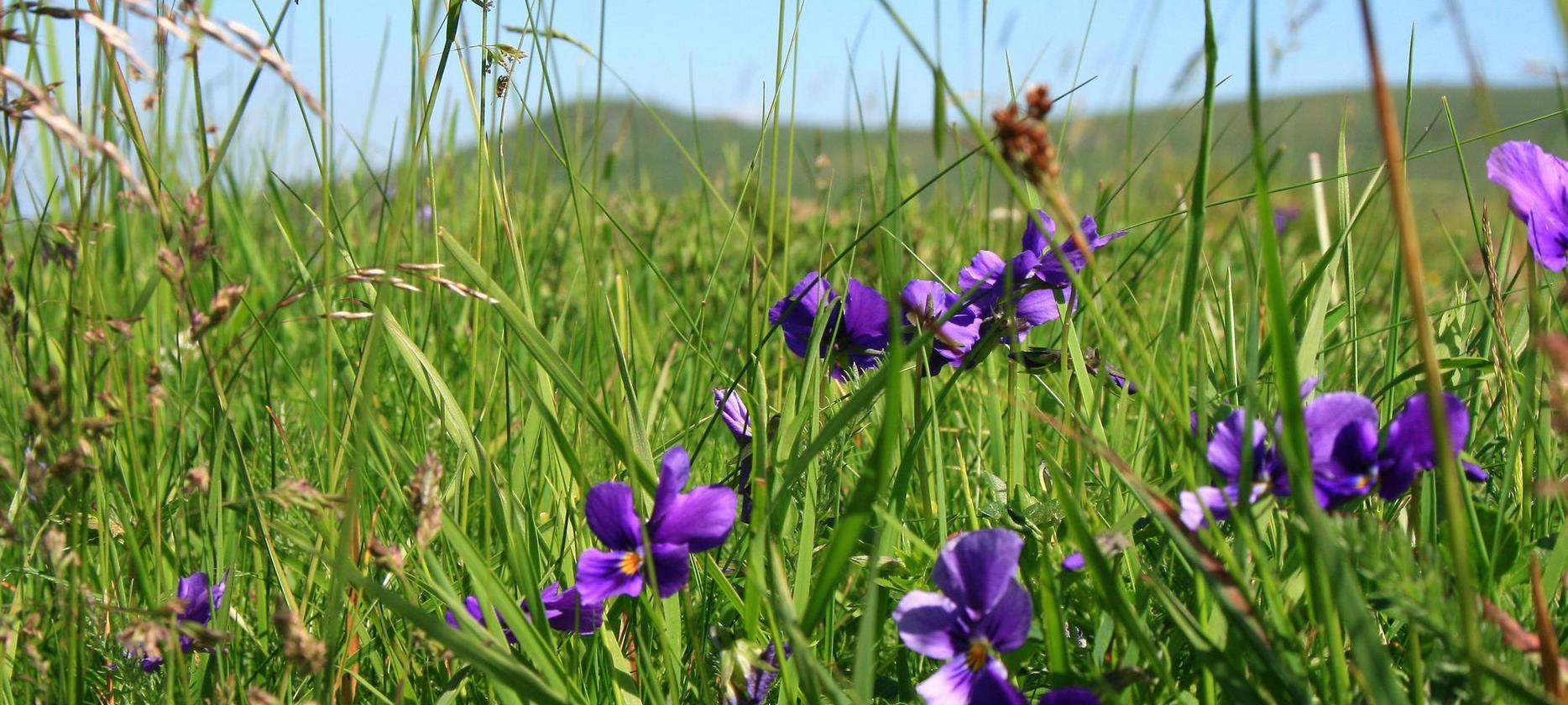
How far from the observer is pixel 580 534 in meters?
1.35

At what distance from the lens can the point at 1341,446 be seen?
36.1 inches

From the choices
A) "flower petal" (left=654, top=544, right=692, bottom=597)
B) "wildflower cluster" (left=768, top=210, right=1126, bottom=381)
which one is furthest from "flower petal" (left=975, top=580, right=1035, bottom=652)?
"wildflower cluster" (left=768, top=210, right=1126, bottom=381)

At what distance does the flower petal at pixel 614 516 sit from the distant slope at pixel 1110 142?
1.80 feet

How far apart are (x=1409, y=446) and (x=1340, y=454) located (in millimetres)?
52

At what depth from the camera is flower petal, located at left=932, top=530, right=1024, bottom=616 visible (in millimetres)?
894

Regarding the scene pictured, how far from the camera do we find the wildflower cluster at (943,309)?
50.3 inches

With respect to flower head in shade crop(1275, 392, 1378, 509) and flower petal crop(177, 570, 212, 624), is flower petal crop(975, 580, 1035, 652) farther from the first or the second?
flower petal crop(177, 570, 212, 624)

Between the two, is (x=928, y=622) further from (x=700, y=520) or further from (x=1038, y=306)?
(x=1038, y=306)

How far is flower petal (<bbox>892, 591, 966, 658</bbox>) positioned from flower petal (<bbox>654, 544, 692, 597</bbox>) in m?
0.18

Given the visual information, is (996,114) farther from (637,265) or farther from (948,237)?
(948,237)

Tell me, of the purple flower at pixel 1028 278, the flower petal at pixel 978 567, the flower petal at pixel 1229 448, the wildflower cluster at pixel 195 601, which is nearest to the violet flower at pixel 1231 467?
the flower petal at pixel 1229 448

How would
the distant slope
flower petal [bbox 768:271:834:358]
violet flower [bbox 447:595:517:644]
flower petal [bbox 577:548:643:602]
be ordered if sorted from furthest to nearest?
the distant slope < flower petal [bbox 768:271:834:358] < violet flower [bbox 447:595:517:644] < flower petal [bbox 577:548:643:602]

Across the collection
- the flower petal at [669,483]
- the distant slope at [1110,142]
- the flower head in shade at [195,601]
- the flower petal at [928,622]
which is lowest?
the flower head in shade at [195,601]

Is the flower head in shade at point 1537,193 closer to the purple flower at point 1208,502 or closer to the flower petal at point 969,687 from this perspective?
the purple flower at point 1208,502
